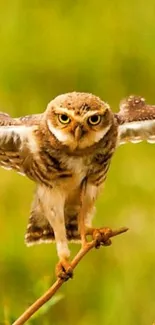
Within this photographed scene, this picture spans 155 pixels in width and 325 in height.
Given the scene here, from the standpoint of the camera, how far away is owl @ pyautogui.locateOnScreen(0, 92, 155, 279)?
611 mm

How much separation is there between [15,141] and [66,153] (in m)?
0.04

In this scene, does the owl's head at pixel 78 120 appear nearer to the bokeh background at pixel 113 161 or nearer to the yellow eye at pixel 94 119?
the yellow eye at pixel 94 119

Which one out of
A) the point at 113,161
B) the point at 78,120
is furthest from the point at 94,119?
the point at 113,161

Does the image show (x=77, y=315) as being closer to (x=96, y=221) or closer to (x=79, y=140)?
(x=96, y=221)

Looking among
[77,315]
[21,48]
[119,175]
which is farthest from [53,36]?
[77,315]

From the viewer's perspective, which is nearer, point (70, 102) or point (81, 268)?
point (70, 102)

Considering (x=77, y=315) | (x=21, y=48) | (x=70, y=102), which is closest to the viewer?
(x=70, y=102)

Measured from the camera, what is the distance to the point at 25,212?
0.86 meters

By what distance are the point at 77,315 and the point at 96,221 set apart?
0.32ft

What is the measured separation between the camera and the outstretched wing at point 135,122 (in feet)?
2.25

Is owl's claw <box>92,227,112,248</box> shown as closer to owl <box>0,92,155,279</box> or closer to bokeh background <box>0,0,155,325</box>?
owl <box>0,92,155,279</box>

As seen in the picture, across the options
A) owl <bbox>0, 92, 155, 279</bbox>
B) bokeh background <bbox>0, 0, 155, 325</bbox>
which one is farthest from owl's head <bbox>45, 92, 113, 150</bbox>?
bokeh background <bbox>0, 0, 155, 325</bbox>

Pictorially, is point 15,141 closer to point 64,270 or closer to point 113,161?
point 64,270

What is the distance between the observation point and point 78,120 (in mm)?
600
